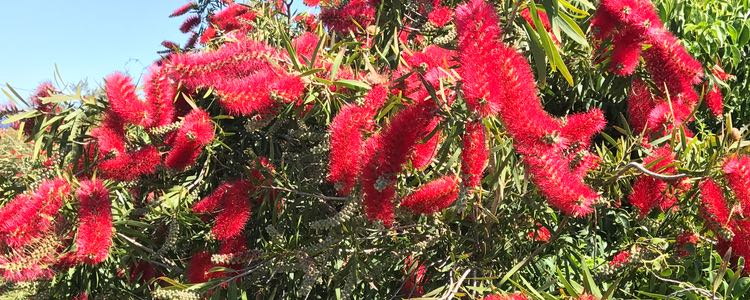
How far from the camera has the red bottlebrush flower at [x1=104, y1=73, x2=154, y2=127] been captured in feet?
5.74

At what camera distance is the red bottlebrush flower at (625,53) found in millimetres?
1709

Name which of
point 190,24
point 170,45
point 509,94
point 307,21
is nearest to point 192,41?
point 190,24

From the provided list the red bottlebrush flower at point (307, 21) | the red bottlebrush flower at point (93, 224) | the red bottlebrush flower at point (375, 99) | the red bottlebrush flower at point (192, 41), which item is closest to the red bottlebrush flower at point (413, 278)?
the red bottlebrush flower at point (375, 99)

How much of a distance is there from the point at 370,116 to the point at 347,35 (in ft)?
2.74

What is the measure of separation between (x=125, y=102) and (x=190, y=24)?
2782 millimetres

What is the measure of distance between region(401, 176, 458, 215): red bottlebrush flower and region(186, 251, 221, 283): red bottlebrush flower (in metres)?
0.68

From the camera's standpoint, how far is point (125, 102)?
1.75 metres

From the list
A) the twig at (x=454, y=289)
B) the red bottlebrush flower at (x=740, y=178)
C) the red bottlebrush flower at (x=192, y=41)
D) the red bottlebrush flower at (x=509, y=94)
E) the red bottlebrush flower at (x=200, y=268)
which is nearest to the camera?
the red bottlebrush flower at (x=509, y=94)

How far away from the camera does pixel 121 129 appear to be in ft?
6.06

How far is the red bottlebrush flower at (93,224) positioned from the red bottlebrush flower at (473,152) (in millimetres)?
972

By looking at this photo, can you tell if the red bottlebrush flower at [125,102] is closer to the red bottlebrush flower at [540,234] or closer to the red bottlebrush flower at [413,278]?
the red bottlebrush flower at [413,278]

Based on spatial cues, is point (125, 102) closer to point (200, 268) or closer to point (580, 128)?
point (200, 268)

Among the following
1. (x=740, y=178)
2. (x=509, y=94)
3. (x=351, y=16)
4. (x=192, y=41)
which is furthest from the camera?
(x=192, y=41)

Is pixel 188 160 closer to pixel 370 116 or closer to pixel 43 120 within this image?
pixel 43 120
